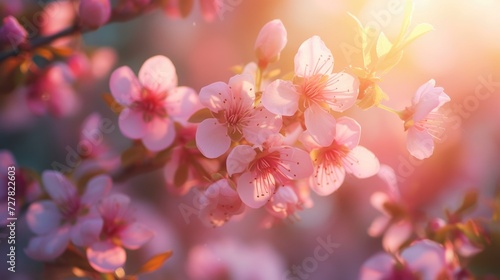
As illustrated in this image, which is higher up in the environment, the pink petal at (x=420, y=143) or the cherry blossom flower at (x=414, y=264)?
the pink petal at (x=420, y=143)

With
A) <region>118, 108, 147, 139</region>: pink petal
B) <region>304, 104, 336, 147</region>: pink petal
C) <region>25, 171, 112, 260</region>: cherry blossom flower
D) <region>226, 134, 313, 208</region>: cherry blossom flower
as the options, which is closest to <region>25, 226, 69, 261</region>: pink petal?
<region>25, 171, 112, 260</region>: cherry blossom flower

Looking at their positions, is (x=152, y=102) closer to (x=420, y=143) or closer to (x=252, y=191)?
(x=252, y=191)

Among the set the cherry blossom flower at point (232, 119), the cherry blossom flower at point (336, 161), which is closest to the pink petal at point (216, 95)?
the cherry blossom flower at point (232, 119)

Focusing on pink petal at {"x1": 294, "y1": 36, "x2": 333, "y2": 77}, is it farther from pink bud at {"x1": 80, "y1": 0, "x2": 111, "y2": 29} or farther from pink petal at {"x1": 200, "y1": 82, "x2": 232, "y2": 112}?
pink bud at {"x1": 80, "y1": 0, "x2": 111, "y2": 29}

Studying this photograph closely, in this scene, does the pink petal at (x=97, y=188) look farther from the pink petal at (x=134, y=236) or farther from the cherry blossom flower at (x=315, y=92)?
the cherry blossom flower at (x=315, y=92)

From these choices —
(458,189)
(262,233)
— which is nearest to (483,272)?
(458,189)

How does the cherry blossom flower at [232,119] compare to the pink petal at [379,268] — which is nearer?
the cherry blossom flower at [232,119]

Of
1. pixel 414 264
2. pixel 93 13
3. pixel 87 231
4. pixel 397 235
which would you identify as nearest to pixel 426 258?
pixel 414 264

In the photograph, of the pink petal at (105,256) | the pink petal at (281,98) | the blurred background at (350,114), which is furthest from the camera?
the blurred background at (350,114)
